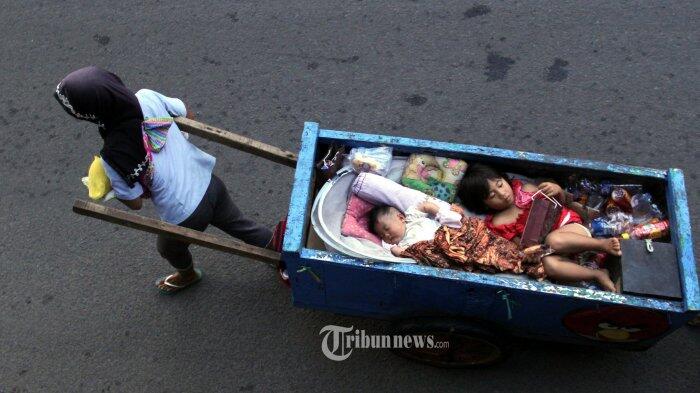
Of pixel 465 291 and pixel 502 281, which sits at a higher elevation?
pixel 502 281

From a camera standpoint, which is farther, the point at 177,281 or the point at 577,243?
the point at 177,281

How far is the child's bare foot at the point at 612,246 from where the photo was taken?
2.87 m

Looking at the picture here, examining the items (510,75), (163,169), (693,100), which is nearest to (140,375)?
(163,169)

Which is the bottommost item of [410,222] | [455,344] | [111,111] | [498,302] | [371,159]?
[455,344]

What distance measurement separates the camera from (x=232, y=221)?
3514 mm

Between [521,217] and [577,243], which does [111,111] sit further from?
[577,243]

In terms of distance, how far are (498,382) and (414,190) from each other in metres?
1.20

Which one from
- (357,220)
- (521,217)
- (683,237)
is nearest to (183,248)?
(357,220)

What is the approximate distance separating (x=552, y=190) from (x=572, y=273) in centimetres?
47

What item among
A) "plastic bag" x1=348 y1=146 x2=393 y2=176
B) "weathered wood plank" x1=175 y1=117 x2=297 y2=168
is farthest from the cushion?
"weathered wood plank" x1=175 y1=117 x2=297 y2=168

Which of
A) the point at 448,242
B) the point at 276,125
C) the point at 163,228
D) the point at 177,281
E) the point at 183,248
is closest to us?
the point at 163,228

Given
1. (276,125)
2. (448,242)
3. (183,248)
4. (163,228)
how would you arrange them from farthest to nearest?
(276,125)
(183,248)
(448,242)
(163,228)

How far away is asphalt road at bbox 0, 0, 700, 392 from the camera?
3576mm

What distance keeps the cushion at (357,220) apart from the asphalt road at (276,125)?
726 mm
